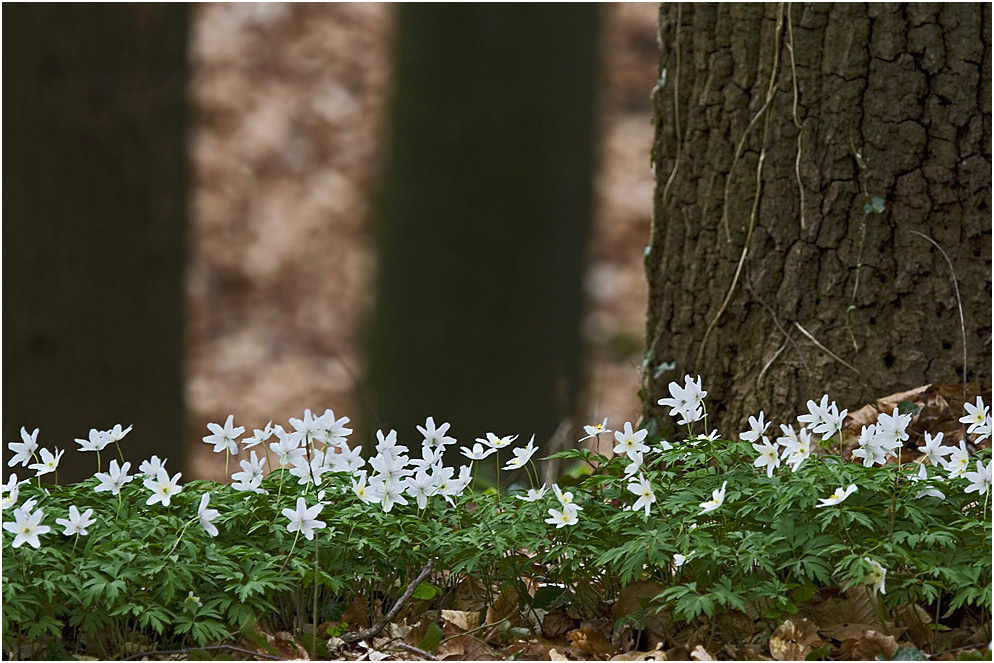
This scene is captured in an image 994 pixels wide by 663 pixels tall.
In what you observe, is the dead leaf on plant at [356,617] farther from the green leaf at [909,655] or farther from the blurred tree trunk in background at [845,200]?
the blurred tree trunk in background at [845,200]

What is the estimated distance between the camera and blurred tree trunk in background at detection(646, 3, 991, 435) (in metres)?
2.89

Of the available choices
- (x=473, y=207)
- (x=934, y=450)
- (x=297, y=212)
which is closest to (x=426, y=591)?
(x=934, y=450)

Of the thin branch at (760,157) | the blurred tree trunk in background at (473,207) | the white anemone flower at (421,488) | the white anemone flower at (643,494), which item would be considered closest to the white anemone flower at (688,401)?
the white anemone flower at (643,494)

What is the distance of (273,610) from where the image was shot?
214cm

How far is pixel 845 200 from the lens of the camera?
2.93m

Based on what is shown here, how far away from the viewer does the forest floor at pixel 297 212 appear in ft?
26.7

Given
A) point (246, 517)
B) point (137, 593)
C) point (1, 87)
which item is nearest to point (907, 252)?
point (246, 517)

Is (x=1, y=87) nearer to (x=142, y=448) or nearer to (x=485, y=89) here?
(x=142, y=448)

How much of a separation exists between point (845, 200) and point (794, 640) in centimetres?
143

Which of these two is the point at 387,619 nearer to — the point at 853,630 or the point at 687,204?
the point at 853,630

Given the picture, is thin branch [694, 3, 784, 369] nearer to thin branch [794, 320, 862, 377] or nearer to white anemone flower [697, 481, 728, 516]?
thin branch [794, 320, 862, 377]

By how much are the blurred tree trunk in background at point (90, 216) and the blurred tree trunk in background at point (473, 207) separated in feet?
3.77

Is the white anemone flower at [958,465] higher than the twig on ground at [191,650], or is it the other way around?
the white anemone flower at [958,465]

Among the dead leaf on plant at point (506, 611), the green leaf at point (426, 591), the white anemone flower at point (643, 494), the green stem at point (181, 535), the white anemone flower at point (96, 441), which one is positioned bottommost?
the dead leaf on plant at point (506, 611)
